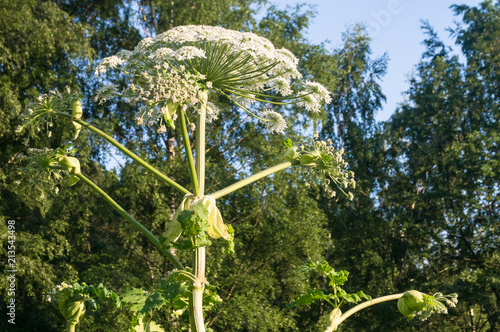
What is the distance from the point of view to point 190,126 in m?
2.82

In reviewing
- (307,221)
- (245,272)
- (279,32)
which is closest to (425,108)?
(279,32)

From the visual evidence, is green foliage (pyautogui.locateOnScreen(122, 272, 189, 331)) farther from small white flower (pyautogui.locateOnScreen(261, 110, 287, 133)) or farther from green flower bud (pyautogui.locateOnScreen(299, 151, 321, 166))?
small white flower (pyautogui.locateOnScreen(261, 110, 287, 133))

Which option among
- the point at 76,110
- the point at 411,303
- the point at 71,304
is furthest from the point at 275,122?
the point at 71,304

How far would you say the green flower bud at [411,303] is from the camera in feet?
8.75

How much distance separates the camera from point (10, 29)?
1443 centimetres

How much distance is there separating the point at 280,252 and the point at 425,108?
32.9 ft

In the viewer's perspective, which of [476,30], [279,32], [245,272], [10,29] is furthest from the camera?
[476,30]

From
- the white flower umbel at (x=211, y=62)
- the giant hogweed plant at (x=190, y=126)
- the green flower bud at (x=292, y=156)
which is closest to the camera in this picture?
the giant hogweed plant at (x=190, y=126)

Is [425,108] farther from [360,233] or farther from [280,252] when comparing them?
[280,252]

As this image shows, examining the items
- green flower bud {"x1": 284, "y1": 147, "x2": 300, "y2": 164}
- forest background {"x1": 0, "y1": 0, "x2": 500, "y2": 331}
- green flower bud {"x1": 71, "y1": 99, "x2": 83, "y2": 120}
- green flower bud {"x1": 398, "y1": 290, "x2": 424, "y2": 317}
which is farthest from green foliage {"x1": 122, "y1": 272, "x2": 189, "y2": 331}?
forest background {"x1": 0, "y1": 0, "x2": 500, "y2": 331}

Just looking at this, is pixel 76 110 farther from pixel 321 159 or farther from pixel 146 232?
pixel 321 159

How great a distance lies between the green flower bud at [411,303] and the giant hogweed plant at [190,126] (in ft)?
1.95

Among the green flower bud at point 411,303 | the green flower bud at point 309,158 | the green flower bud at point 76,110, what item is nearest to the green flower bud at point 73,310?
the green flower bud at point 76,110

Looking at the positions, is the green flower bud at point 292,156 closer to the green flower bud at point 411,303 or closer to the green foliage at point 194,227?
the green foliage at point 194,227
